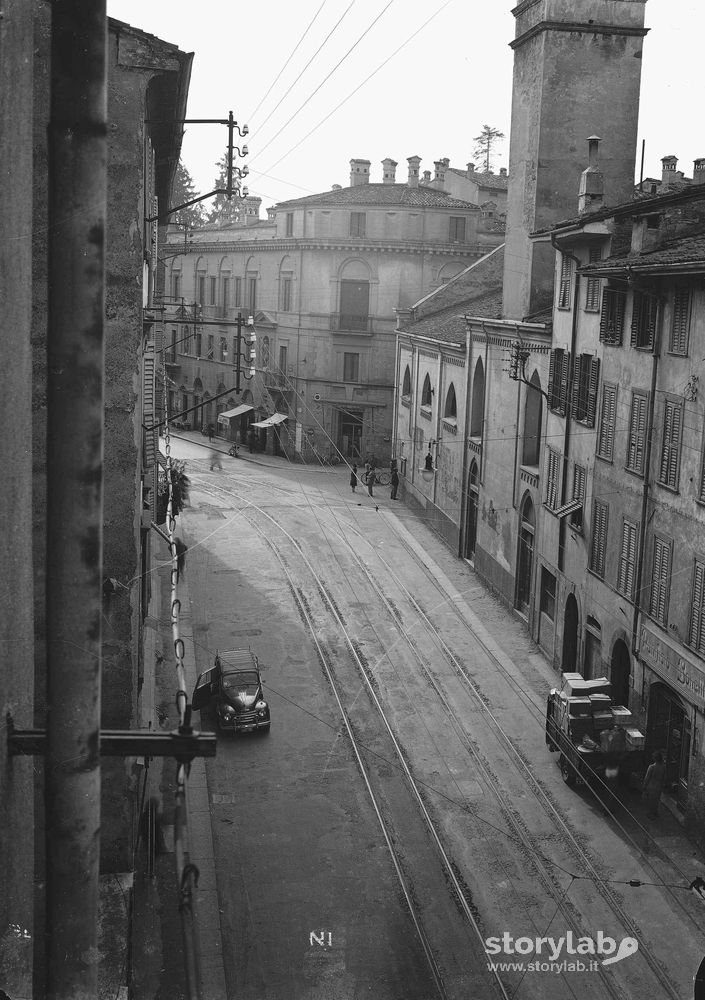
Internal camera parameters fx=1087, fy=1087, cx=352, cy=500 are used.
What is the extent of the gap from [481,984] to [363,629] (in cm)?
1472

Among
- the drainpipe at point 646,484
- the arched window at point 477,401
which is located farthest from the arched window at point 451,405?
the drainpipe at point 646,484

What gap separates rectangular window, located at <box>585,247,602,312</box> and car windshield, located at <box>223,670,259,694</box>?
11.0m

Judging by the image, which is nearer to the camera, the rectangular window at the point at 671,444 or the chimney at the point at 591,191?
the rectangular window at the point at 671,444

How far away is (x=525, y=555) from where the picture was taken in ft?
99.3

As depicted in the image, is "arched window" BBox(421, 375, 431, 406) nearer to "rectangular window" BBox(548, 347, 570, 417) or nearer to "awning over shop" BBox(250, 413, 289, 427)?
"awning over shop" BBox(250, 413, 289, 427)

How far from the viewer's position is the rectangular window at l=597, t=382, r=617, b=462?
22.9m

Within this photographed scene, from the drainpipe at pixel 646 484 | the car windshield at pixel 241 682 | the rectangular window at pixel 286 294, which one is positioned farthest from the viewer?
the rectangular window at pixel 286 294

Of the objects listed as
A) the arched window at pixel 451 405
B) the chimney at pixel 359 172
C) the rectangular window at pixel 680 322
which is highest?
the chimney at pixel 359 172

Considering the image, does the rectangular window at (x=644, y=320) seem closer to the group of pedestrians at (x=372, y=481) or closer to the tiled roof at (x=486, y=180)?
the group of pedestrians at (x=372, y=481)

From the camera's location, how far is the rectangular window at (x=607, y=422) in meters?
22.9

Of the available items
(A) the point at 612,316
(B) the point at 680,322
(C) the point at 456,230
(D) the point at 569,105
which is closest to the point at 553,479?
(A) the point at 612,316

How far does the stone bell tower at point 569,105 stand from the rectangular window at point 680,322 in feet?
40.8

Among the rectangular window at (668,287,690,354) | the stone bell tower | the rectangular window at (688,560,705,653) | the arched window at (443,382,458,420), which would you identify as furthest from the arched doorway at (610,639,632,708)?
the arched window at (443,382,458,420)

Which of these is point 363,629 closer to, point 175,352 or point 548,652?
point 548,652
